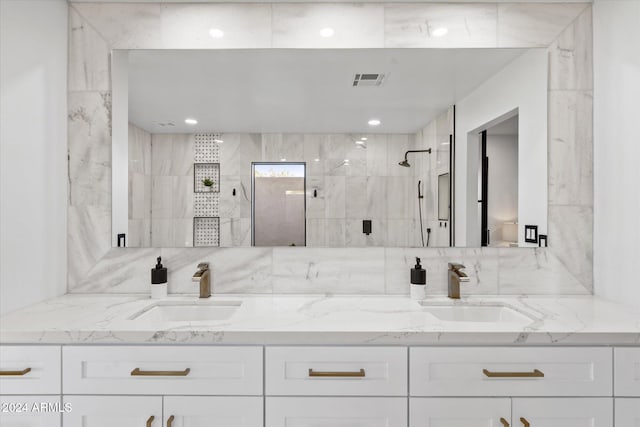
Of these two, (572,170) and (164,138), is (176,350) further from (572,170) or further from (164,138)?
(572,170)

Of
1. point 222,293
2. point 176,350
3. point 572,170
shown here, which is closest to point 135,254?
point 222,293

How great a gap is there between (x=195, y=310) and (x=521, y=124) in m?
1.82

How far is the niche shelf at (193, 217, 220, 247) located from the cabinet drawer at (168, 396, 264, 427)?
0.76 m

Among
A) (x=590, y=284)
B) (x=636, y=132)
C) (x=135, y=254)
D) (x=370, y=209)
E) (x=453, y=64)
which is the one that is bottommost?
(x=590, y=284)

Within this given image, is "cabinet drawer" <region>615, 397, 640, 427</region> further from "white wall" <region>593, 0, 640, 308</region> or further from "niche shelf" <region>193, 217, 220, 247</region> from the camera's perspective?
"niche shelf" <region>193, 217, 220, 247</region>

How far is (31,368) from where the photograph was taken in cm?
130

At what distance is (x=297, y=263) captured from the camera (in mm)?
1919

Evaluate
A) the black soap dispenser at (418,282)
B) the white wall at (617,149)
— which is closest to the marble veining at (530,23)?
the white wall at (617,149)

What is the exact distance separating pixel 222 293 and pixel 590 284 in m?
1.82

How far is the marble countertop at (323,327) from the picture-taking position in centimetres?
130

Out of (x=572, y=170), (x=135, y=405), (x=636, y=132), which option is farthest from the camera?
(x=572, y=170)

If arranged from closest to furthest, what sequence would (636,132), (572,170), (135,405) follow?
(135,405) → (636,132) → (572,170)

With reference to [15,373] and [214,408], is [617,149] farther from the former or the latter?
[15,373]

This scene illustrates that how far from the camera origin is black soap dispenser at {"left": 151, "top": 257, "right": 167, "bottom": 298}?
181 cm
